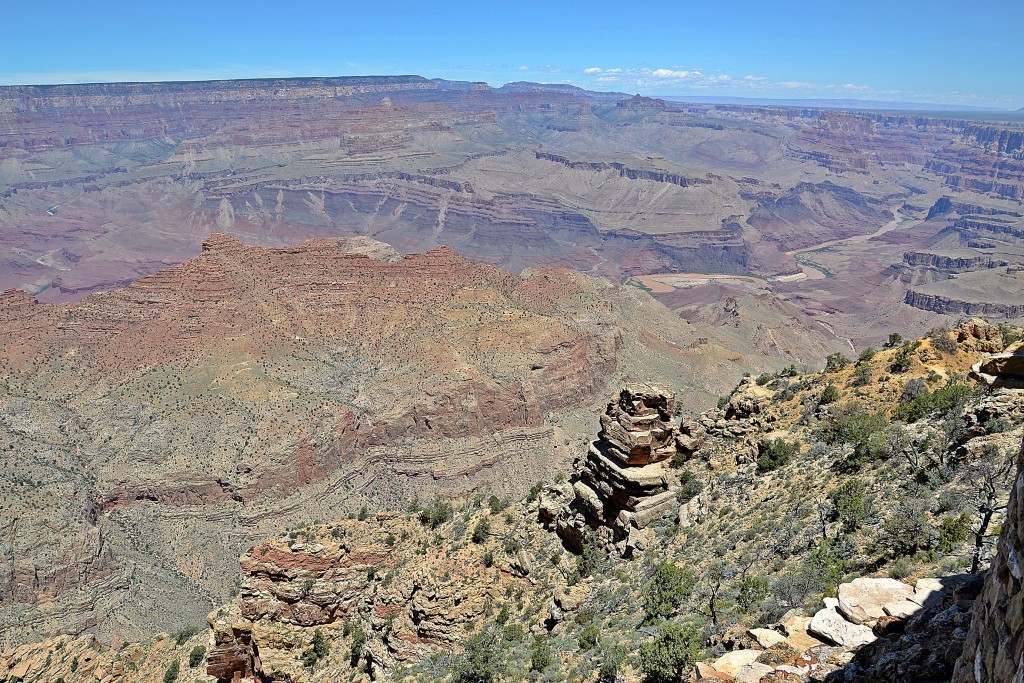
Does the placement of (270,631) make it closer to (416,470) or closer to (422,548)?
(422,548)

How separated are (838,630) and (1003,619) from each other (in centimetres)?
798

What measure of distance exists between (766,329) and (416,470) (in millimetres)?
90901

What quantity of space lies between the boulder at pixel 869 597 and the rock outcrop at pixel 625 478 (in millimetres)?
14011

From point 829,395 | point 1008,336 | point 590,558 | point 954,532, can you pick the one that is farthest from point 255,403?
point 954,532

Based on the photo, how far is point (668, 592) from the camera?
2106cm

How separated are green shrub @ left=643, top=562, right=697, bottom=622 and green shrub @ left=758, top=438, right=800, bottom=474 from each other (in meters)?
8.14

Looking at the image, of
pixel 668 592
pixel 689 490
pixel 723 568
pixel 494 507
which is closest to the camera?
pixel 668 592

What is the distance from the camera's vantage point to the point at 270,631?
30656mm

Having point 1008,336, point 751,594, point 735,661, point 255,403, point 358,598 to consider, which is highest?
point 1008,336

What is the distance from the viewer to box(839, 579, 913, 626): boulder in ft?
44.5

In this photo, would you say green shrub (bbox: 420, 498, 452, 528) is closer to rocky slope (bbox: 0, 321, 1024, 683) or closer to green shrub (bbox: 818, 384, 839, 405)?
rocky slope (bbox: 0, 321, 1024, 683)

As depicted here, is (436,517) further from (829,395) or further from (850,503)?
(850,503)

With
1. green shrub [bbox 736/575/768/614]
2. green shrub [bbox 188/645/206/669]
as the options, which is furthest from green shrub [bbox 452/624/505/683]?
green shrub [bbox 188/645/206/669]

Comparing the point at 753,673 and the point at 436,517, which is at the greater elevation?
the point at 753,673
